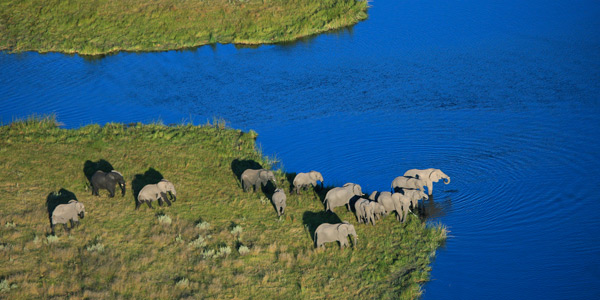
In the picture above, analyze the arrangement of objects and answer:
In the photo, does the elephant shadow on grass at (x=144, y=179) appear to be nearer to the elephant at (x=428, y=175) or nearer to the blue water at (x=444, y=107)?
the blue water at (x=444, y=107)

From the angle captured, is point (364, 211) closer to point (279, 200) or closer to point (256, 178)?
point (279, 200)

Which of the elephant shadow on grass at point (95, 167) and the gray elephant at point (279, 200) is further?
the elephant shadow on grass at point (95, 167)

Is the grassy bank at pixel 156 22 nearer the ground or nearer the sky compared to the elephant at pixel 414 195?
nearer the sky

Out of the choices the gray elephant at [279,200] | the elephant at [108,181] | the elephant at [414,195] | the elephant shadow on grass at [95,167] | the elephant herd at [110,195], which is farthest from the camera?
the elephant shadow on grass at [95,167]

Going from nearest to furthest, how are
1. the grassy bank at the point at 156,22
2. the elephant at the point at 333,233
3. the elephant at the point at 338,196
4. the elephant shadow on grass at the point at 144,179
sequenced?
the elephant at the point at 333,233
the elephant at the point at 338,196
the elephant shadow on grass at the point at 144,179
the grassy bank at the point at 156,22

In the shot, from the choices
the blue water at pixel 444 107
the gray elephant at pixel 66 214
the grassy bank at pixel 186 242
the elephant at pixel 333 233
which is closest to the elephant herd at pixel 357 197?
the elephant at pixel 333 233

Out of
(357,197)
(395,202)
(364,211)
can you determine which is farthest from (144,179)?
(395,202)

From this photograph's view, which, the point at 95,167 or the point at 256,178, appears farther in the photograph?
the point at 95,167
